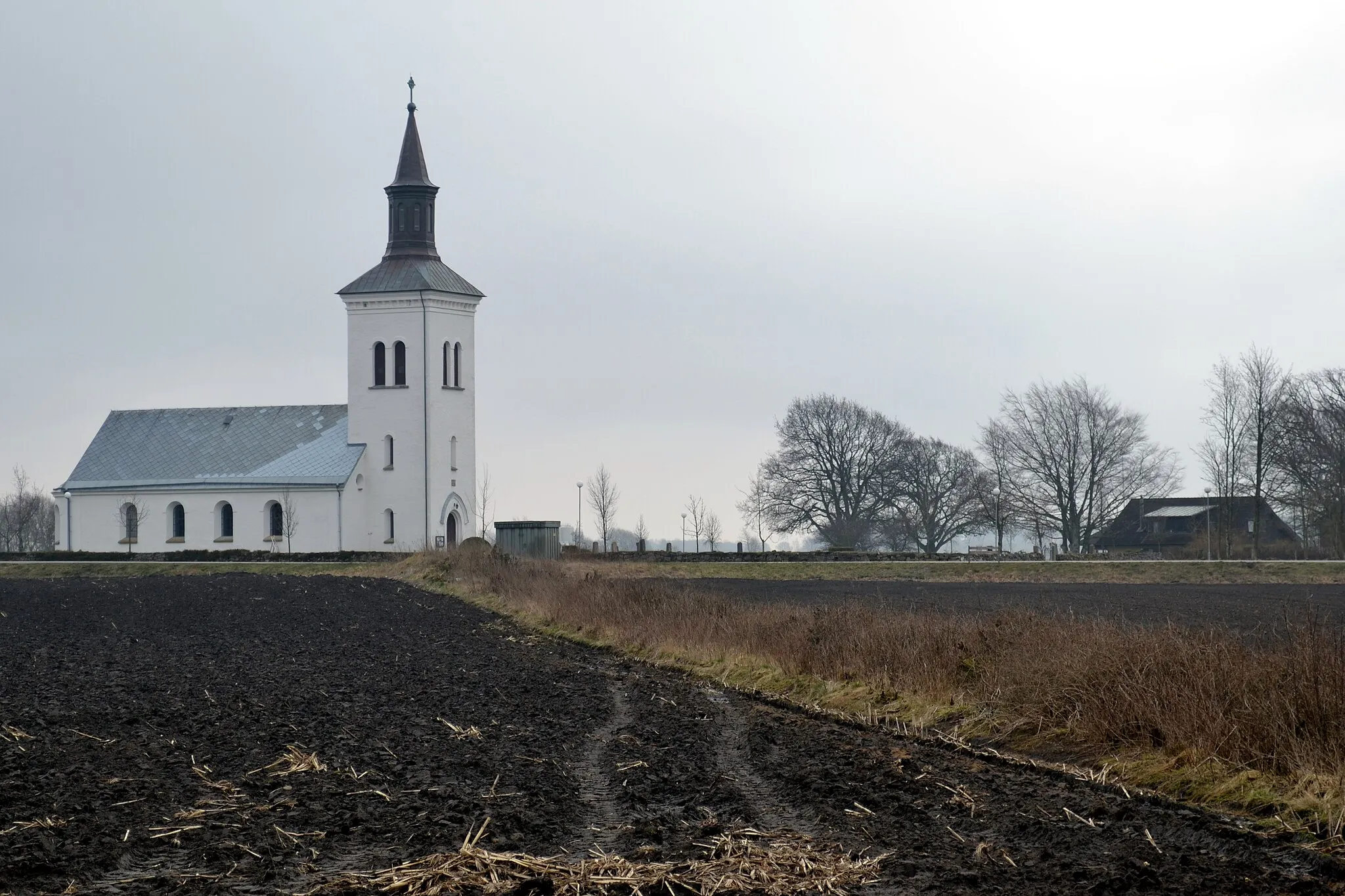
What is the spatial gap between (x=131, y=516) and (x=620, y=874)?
71224 mm

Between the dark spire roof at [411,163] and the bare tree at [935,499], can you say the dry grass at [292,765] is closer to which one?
the dark spire roof at [411,163]

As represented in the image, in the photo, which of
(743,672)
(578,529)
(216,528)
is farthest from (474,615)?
(578,529)

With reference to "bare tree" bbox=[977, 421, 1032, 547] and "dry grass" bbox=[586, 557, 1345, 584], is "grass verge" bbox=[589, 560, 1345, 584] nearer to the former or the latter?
"dry grass" bbox=[586, 557, 1345, 584]

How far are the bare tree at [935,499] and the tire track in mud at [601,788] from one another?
256ft

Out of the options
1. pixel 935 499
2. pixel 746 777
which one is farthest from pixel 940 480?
pixel 746 777

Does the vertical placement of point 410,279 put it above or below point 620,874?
above

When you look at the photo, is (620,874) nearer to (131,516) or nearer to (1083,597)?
(1083,597)

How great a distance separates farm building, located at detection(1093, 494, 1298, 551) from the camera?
8544cm

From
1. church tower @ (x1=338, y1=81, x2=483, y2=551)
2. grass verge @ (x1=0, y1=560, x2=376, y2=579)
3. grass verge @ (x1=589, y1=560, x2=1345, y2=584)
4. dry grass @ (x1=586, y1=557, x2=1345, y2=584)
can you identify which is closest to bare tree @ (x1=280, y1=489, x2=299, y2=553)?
church tower @ (x1=338, y1=81, x2=483, y2=551)

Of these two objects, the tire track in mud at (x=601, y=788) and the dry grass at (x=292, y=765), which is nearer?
the tire track in mud at (x=601, y=788)

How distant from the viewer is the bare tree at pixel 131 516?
239 feet

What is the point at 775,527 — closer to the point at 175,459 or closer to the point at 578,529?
the point at 578,529

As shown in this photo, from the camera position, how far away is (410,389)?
2724 inches

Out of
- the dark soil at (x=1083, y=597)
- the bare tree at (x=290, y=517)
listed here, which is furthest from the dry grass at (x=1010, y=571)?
the bare tree at (x=290, y=517)
